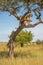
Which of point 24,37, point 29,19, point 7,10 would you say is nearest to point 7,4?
point 7,10

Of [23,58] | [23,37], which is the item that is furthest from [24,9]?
[23,37]

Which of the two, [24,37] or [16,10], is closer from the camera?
[16,10]

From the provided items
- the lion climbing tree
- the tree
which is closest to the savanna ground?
the lion climbing tree

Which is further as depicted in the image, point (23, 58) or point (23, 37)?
point (23, 37)

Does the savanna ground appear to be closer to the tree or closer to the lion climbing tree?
the lion climbing tree

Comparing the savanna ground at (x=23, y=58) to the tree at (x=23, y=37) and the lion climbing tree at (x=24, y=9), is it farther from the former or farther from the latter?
the tree at (x=23, y=37)

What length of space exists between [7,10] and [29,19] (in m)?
2.08

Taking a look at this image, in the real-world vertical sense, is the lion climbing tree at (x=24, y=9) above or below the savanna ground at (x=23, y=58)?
above

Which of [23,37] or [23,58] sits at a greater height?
[23,37]

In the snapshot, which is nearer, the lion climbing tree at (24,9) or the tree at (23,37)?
the lion climbing tree at (24,9)

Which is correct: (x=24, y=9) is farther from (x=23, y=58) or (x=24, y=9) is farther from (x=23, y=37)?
(x=23, y=37)

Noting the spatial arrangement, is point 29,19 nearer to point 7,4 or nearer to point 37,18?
point 37,18

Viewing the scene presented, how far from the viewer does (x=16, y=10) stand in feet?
70.8

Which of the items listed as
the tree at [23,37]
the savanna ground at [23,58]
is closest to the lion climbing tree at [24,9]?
the savanna ground at [23,58]
